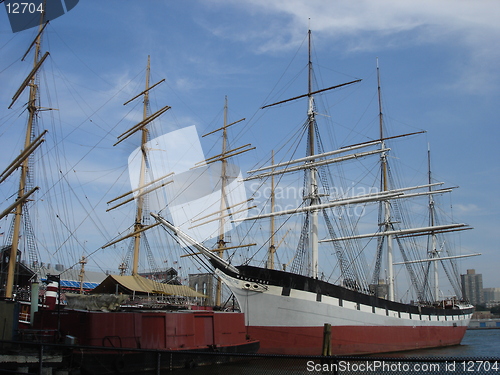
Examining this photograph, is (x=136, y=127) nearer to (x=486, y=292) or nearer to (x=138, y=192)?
(x=138, y=192)

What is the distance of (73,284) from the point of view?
51.6 meters

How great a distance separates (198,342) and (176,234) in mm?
7478

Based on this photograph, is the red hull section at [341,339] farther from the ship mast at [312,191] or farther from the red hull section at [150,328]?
the ship mast at [312,191]

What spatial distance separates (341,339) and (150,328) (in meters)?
12.4

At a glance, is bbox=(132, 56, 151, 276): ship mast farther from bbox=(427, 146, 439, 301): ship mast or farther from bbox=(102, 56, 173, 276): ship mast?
bbox=(427, 146, 439, 301): ship mast

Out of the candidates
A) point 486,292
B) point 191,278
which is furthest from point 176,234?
point 486,292

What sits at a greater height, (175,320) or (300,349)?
(175,320)

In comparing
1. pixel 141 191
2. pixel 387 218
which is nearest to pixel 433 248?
pixel 387 218

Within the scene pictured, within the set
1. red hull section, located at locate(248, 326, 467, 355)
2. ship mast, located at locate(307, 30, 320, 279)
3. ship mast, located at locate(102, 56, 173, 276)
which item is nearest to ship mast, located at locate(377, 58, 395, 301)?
red hull section, located at locate(248, 326, 467, 355)

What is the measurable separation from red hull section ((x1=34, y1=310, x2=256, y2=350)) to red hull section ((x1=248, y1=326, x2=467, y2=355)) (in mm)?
3104

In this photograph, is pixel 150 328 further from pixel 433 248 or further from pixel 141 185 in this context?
pixel 433 248

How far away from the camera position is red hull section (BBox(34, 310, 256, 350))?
16578 millimetres

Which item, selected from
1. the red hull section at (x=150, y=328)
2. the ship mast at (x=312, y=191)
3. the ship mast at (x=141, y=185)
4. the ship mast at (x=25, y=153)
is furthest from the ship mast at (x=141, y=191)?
the red hull section at (x=150, y=328)

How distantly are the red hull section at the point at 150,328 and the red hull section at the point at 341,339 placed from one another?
10.2 feet
